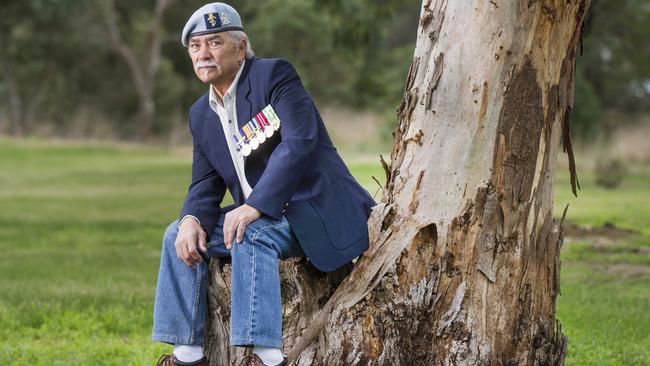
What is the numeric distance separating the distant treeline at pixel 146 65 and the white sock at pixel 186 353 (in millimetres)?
29038

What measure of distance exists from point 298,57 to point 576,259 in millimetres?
35286

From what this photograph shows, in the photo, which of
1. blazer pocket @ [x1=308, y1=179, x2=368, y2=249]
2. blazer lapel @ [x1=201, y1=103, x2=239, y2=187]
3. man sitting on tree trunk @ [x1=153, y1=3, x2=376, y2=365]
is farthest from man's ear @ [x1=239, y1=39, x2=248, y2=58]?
blazer pocket @ [x1=308, y1=179, x2=368, y2=249]

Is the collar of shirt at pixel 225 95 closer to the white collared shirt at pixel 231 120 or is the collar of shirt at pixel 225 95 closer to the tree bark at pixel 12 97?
the white collared shirt at pixel 231 120

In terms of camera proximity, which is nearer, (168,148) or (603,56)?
(168,148)

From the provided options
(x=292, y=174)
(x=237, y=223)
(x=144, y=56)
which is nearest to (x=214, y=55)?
(x=292, y=174)

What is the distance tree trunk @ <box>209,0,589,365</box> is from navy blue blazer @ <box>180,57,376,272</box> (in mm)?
183

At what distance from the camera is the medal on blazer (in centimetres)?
453

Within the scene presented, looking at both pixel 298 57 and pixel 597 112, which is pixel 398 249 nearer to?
pixel 597 112

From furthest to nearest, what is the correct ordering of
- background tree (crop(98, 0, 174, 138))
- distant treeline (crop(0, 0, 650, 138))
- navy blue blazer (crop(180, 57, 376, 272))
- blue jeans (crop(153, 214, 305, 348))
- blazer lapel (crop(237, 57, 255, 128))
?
1. background tree (crop(98, 0, 174, 138))
2. distant treeline (crop(0, 0, 650, 138))
3. blazer lapel (crop(237, 57, 255, 128))
4. navy blue blazer (crop(180, 57, 376, 272))
5. blue jeans (crop(153, 214, 305, 348))

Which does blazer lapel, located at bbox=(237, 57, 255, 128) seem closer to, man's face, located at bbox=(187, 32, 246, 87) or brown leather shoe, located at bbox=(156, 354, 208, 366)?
man's face, located at bbox=(187, 32, 246, 87)

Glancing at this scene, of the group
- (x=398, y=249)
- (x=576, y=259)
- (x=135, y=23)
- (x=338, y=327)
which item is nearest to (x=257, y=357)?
(x=338, y=327)

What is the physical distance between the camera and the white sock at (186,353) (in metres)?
4.57

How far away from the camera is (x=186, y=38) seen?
4.70 meters

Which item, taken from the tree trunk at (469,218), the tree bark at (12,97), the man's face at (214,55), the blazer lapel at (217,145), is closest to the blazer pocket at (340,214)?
the tree trunk at (469,218)
